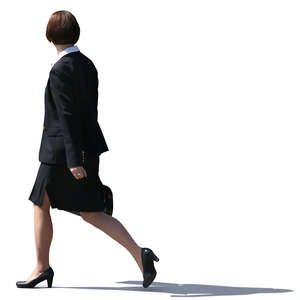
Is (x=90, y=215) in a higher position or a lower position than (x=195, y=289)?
higher

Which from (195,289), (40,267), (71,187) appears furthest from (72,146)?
(195,289)

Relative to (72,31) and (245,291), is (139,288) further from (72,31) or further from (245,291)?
(72,31)

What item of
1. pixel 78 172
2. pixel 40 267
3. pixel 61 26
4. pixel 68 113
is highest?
pixel 61 26

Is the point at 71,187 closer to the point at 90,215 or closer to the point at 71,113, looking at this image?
the point at 90,215

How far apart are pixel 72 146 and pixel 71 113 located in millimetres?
260

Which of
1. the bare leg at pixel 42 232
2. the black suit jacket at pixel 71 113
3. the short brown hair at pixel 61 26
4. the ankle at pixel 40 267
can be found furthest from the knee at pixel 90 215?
the short brown hair at pixel 61 26

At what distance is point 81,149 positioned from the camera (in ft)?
31.3

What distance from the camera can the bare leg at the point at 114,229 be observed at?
972 cm

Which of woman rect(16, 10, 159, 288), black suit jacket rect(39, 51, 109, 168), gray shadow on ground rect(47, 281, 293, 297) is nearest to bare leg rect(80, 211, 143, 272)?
woman rect(16, 10, 159, 288)

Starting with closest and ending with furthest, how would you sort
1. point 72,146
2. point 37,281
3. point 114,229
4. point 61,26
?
point 72,146, point 61,26, point 114,229, point 37,281

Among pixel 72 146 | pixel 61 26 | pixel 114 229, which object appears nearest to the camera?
pixel 72 146

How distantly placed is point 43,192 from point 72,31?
1.27 m

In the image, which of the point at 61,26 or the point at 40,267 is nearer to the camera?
the point at 61,26

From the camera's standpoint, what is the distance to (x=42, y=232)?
9.81 meters
